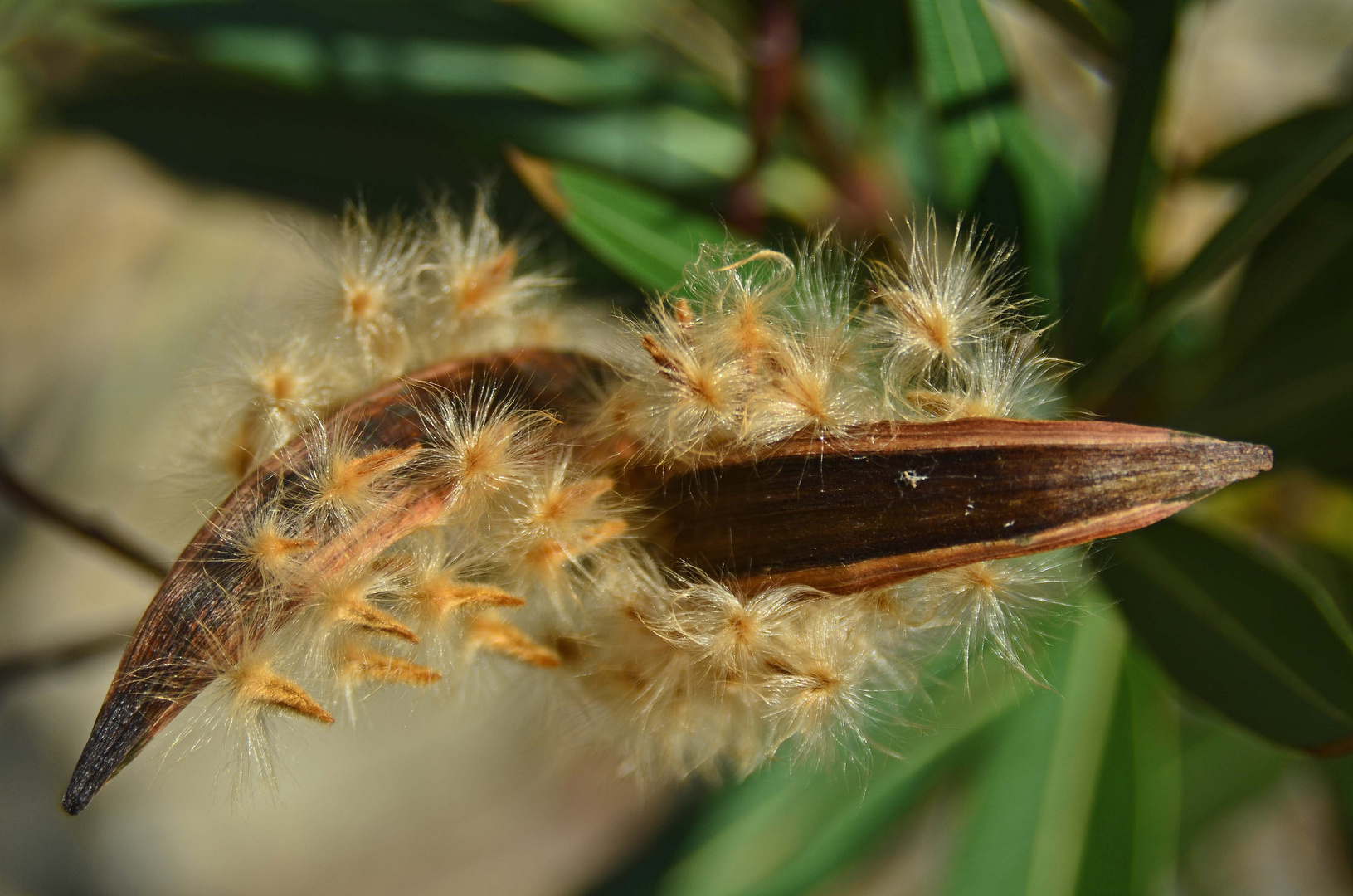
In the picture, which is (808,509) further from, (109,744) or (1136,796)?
(1136,796)

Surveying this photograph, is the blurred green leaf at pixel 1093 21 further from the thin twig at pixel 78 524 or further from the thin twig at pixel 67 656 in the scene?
the thin twig at pixel 67 656

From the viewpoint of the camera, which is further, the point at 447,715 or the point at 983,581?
the point at 447,715

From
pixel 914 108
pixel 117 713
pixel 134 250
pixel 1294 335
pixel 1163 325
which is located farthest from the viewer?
pixel 134 250

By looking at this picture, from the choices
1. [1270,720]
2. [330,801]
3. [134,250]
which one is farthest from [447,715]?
[1270,720]

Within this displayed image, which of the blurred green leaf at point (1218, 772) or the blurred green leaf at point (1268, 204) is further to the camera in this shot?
the blurred green leaf at point (1218, 772)

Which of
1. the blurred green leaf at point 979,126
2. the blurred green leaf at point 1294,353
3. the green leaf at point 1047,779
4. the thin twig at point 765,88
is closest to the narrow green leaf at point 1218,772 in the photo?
the green leaf at point 1047,779

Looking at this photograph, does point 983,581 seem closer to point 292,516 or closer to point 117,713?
point 292,516

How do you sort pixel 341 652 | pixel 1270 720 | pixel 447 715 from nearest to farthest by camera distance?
pixel 341 652, pixel 1270 720, pixel 447 715

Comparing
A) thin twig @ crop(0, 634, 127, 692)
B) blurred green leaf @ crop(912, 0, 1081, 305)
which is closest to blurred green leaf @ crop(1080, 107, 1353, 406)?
blurred green leaf @ crop(912, 0, 1081, 305)
